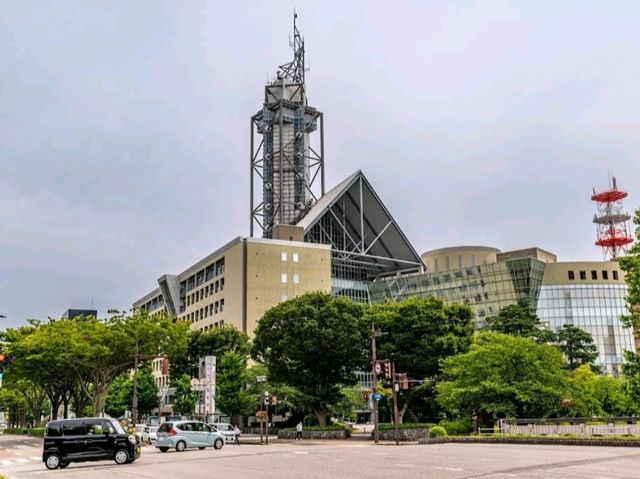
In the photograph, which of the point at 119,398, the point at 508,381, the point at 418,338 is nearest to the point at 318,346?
the point at 418,338

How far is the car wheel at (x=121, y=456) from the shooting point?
25125mm

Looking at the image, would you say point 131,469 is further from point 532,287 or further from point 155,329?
point 532,287

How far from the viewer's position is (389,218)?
11300 centimetres

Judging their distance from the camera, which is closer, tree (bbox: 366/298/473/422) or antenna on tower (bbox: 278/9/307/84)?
tree (bbox: 366/298/473/422)

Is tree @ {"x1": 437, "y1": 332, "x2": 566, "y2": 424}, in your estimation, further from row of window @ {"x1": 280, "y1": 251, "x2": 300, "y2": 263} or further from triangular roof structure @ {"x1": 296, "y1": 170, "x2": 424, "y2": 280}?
triangular roof structure @ {"x1": 296, "y1": 170, "x2": 424, "y2": 280}

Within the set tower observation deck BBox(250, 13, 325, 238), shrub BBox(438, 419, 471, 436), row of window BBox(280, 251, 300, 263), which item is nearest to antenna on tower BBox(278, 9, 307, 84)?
tower observation deck BBox(250, 13, 325, 238)

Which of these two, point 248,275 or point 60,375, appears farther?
point 248,275

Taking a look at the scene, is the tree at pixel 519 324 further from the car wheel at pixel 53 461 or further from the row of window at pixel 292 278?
the car wheel at pixel 53 461

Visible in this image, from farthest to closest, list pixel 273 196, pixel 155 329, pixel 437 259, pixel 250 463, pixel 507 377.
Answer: pixel 273 196 < pixel 437 259 < pixel 155 329 < pixel 507 377 < pixel 250 463

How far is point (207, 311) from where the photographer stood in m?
101

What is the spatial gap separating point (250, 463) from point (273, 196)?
101 meters

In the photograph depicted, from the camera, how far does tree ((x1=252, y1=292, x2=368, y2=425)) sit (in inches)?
2047

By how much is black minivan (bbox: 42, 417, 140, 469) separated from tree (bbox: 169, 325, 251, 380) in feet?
146

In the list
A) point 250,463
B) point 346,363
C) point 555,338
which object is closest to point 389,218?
point 555,338
